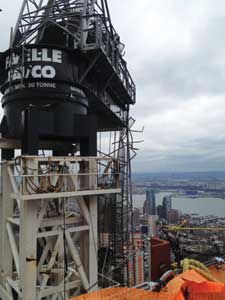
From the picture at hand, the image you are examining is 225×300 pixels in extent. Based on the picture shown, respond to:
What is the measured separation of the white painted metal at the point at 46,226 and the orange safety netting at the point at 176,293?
2091mm

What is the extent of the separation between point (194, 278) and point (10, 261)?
18.9ft

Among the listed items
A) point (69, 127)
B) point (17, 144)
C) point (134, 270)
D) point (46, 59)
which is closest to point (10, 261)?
point (17, 144)

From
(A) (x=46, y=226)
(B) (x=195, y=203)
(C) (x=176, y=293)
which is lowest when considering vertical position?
(B) (x=195, y=203)

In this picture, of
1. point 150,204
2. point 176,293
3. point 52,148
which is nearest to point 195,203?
point 150,204

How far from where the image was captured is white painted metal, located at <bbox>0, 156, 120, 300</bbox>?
7645mm

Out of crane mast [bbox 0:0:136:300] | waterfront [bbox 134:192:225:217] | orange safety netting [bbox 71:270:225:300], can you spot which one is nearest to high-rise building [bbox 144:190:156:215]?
waterfront [bbox 134:192:225:217]

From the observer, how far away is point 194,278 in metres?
7.54

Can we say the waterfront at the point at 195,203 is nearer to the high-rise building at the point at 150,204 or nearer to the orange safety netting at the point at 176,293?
the high-rise building at the point at 150,204

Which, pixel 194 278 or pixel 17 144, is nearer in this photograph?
pixel 194 278

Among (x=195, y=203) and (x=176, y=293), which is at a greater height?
(x=176, y=293)

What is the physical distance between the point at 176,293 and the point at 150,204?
23166 mm

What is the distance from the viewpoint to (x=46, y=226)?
8.67 m

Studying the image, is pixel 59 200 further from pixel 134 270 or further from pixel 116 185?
pixel 134 270

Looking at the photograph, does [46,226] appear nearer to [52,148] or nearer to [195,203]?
[52,148]
